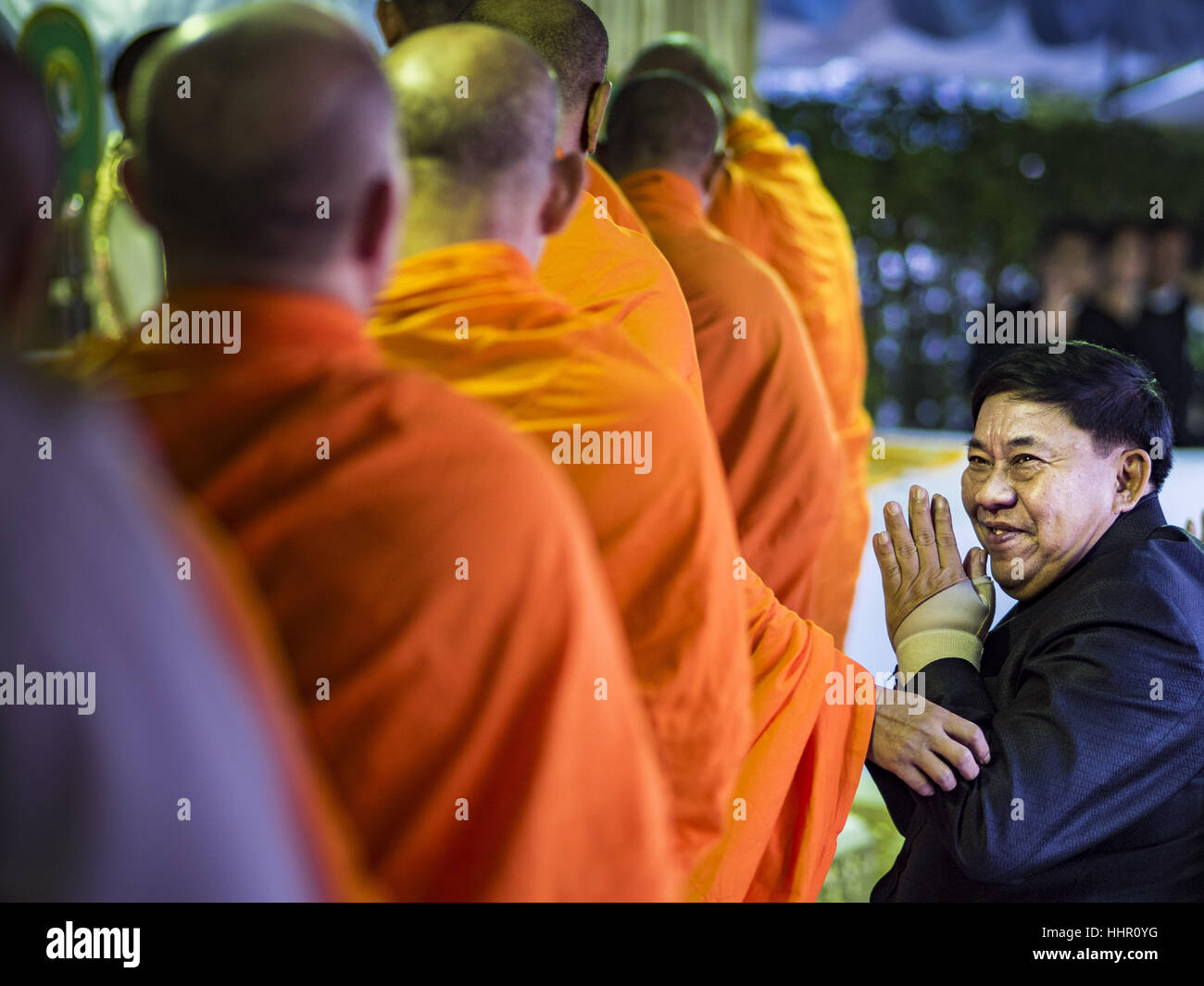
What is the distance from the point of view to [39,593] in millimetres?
529

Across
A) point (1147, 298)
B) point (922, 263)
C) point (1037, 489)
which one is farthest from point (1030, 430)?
point (922, 263)

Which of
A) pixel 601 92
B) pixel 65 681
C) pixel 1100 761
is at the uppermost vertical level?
pixel 601 92

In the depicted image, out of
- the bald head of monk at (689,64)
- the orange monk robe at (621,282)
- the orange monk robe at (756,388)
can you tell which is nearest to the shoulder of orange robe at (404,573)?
the orange monk robe at (621,282)

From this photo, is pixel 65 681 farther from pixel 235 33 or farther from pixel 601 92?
pixel 601 92

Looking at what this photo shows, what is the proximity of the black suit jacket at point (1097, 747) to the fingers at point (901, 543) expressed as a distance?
0.38 ft

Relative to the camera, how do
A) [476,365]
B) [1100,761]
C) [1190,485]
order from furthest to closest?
[1190,485], [1100,761], [476,365]

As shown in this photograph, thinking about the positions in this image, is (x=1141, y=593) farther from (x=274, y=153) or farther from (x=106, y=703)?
(x=106, y=703)

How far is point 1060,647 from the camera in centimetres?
143

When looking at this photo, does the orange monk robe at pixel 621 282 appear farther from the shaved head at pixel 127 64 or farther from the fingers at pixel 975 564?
the shaved head at pixel 127 64

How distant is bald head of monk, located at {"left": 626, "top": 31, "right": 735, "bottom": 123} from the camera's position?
2.61m

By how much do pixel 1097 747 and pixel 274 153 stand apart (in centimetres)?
100

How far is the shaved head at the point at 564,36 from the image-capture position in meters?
1.41
